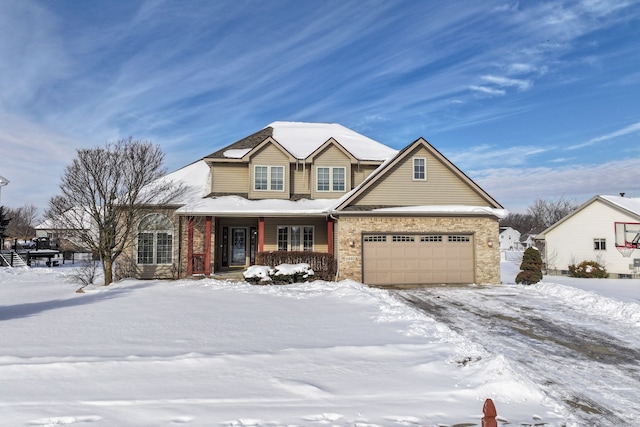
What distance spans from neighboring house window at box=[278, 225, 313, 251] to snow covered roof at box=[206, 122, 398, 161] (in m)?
3.59

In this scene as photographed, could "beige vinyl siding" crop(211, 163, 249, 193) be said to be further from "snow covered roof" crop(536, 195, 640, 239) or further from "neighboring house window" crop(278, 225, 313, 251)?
"snow covered roof" crop(536, 195, 640, 239)

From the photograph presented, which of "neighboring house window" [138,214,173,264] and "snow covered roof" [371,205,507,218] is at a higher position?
"snow covered roof" [371,205,507,218]

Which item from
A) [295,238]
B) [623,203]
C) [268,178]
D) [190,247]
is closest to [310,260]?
[295,238]

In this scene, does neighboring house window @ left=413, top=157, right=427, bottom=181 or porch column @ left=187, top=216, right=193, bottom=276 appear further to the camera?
porch column @ left=187, top=216, right=193, bottom=276

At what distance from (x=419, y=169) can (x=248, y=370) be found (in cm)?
1382

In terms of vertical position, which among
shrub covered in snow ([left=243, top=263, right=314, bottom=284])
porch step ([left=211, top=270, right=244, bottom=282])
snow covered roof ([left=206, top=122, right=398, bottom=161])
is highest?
snow covered roof ([left=206, top=122, right=398, bottom=161])

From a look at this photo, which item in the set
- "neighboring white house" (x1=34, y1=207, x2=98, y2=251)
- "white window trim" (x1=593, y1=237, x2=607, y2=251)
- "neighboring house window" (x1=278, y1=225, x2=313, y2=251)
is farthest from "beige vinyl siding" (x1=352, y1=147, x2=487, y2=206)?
"white window trim" (x1=593, y1=237, x2=607, y2=251)

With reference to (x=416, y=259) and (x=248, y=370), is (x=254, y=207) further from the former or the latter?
(x=248, y=370)

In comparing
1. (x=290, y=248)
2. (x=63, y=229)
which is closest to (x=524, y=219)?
(x=290, y=248)

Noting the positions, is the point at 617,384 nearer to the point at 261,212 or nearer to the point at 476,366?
the point at 476,366

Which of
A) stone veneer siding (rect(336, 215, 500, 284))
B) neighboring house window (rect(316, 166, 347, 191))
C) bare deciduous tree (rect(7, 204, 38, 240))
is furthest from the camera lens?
bare deciduous tree (rect(7, 204, 38, 240))

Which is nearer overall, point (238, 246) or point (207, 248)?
point (207, 248)

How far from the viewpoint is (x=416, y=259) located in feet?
56.2

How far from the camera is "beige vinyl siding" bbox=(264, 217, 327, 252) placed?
65.4 ft
